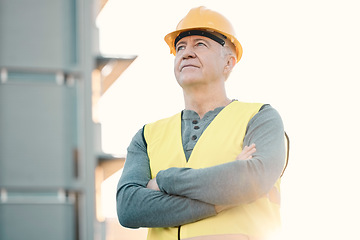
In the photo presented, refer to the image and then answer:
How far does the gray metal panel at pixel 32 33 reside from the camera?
5.07m

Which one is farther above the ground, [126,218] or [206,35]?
[206,35]

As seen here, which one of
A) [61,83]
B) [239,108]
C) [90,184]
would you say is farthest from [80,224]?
[239,108]

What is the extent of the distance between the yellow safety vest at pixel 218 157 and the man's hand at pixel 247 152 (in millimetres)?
72

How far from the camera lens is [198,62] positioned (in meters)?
3.66

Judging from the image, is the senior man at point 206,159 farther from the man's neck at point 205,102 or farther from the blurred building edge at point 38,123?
the blurred building edge at point 38,123

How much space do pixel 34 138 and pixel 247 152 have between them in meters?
2.31

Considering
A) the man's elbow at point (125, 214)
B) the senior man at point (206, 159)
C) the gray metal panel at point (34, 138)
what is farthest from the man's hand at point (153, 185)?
the gray metal panel at point (34, 138)

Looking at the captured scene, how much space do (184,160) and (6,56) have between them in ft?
7.33

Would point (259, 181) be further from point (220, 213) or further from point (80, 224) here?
point (80, 224)

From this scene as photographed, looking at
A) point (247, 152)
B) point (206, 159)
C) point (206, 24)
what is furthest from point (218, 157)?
point (206, 24)

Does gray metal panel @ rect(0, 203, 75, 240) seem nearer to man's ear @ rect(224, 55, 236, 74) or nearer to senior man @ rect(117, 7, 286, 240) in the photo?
senior man @ rect(117, 7, 286, 240)

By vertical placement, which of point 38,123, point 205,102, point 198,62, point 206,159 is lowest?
point 206,159

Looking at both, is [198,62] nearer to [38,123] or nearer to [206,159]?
[206,159]

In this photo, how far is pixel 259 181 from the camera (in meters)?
3.19
